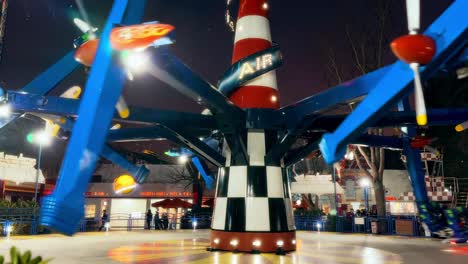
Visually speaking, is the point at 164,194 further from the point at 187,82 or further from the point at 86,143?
the point at 86,143

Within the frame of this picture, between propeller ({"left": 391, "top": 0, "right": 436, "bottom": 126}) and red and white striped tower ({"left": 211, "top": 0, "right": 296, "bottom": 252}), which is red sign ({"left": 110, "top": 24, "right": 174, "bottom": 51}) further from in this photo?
red and white striped tower ({"left": 211, "top": 0, "right": 296, "bottom": 252})

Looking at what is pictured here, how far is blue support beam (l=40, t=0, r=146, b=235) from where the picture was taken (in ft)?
15.4

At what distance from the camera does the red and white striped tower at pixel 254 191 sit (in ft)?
36.8

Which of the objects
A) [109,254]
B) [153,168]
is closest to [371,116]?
[109,254]

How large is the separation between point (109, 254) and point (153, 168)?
107ft

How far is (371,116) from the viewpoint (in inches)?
258

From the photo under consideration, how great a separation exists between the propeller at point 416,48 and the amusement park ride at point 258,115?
2 centimetres

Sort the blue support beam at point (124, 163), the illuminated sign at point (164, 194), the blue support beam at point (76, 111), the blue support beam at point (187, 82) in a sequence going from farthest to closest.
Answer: the illuminated sign at point (164, 194) → the blue support beam at point (76, 111) → the blue support beam at point (124, 163) → the blue support beam at point (187, 82)

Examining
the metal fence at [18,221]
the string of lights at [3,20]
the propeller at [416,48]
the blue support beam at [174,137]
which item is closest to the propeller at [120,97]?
the propeller at [416,48]

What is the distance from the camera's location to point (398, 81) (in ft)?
20.1

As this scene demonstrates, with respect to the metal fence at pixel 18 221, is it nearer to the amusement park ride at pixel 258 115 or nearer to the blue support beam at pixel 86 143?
the amusement park ride at pixel 258 115

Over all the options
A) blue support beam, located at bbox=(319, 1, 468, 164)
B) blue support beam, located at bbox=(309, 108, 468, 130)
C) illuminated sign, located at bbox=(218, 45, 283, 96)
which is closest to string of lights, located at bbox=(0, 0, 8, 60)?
illuminated sign, located at bbox=(218, 45, 283, 96)

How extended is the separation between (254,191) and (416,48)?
22.4 feet

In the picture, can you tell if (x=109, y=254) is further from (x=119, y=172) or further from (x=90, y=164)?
(x=119, y=172)
